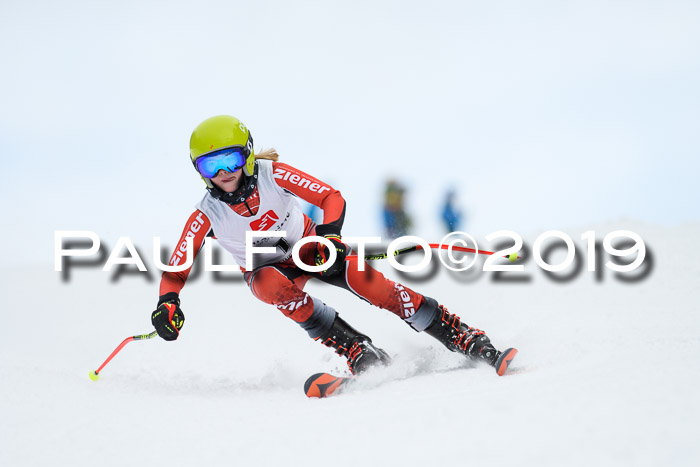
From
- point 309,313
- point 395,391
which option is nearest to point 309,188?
point 309,313

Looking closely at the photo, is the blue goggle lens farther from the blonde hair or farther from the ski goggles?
the blonde hair

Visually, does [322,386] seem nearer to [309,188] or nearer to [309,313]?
[309,313]

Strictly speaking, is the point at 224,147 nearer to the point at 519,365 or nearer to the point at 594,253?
the point at 519,365

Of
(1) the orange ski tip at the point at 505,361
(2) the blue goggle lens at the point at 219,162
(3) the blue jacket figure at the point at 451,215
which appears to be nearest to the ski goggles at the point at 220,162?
(2) the blue goggle lens at the point at 219,162

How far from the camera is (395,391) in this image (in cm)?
271

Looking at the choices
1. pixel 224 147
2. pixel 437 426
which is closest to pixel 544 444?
pixel 437 426

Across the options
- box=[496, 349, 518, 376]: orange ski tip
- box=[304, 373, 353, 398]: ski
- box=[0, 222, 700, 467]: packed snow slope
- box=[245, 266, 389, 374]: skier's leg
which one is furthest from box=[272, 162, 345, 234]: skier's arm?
box=[496, 349, 518, 376]: orange ski tip

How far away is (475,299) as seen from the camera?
20.7 ft

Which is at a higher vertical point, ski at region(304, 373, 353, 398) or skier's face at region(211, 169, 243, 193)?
skier's face at region(211, 169, 243, 193)

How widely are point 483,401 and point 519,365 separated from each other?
1232 millimetres

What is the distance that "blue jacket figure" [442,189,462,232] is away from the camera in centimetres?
1006

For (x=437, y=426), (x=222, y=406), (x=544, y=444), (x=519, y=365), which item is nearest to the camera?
(x=544, y=444)

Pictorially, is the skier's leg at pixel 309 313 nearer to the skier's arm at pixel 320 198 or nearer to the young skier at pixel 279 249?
the young skier at pixel 279 249

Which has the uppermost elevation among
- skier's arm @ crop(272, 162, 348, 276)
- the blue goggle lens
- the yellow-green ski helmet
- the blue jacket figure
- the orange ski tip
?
the yellow-green ski helmet
